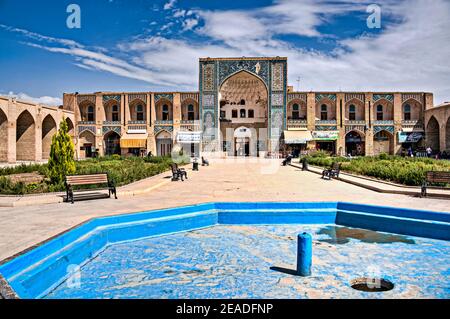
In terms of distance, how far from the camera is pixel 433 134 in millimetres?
31547

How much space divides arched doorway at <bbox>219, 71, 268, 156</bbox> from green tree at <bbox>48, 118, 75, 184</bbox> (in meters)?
24.9

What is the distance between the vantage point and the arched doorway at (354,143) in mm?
33066

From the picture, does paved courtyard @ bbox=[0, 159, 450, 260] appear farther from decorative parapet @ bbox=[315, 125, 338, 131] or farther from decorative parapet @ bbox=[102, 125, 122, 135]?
decorative parapet @ bbox=[102, 125, 122, 135]

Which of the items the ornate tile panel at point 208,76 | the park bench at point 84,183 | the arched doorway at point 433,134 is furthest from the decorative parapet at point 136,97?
the park bench at point 84,183

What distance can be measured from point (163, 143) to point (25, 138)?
11205 millimetres

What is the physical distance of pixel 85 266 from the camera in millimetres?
4586

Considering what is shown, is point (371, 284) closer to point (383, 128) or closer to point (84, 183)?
point (84, 183)

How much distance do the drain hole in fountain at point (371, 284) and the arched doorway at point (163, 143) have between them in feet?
99.3

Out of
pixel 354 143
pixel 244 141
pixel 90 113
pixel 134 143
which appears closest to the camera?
pixel 134 143

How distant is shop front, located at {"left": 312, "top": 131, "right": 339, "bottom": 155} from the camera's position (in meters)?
32.1

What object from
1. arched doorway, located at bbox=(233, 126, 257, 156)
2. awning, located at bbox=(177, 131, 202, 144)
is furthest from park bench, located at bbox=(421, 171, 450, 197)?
arched doorway, located at bbox=(233, 126, 257, 156)

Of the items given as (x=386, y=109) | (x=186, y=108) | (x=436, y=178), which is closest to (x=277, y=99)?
(x=186, y=108)

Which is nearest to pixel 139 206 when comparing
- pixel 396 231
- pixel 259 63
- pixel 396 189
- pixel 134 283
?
pixel 134 283

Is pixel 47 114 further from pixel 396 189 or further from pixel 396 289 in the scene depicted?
pixel 396 289
